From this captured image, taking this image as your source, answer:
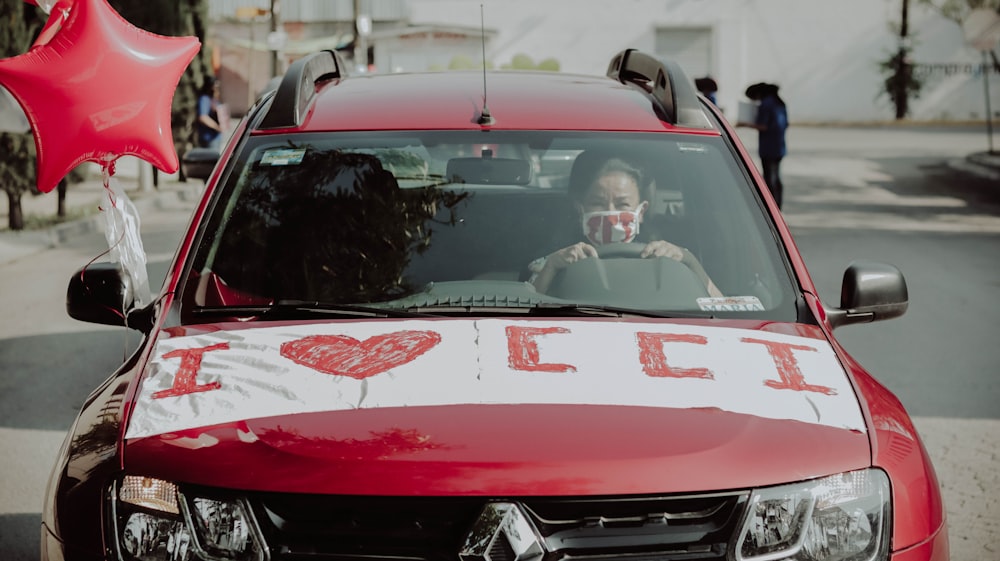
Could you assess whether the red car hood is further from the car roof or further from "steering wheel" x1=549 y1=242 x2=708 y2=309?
→ the car roof

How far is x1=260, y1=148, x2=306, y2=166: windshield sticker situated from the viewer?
12.7ft

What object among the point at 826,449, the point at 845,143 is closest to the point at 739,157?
the point at 826,449

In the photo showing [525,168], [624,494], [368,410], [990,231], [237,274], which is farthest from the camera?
[990,231]

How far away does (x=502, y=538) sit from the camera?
2.48 meters

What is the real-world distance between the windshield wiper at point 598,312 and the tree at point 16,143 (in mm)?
13219

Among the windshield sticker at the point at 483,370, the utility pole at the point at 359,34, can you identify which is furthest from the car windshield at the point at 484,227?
the utility pole at the point at 359,34

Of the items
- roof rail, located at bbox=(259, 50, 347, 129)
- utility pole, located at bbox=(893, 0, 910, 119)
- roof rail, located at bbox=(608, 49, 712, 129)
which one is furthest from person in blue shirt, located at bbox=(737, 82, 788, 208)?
utility pole, located at bbox=(893, 0, 910, 119)

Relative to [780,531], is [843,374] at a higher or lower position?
higher

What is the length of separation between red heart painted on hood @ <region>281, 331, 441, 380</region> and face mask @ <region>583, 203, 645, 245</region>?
38.2 inches

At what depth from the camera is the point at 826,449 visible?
8.71 ft

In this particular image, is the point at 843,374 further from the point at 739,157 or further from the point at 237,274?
the point at 237,274

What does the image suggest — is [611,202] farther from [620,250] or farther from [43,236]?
[43,236]

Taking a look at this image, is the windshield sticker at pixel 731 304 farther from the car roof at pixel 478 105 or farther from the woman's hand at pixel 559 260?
the car roof at pixel 478 105

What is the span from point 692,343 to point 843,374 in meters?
0.35
